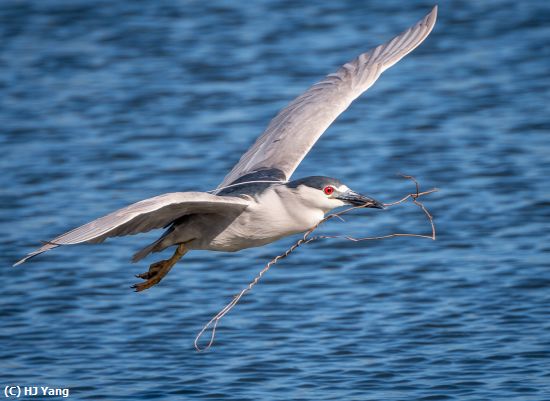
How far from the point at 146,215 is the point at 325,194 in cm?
118

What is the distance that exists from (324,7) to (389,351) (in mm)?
10356

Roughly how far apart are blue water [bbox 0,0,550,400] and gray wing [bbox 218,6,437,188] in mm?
1335

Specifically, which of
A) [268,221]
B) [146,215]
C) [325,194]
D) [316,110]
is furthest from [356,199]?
[316,110]

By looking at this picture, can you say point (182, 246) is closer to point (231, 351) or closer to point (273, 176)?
point (273, 176)

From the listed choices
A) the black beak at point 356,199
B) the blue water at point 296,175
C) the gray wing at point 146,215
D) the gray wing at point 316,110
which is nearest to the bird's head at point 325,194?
the black beak at point 356,199

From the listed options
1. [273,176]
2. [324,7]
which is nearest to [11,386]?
[273,176]

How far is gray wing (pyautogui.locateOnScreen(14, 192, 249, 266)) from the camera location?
20.1ft

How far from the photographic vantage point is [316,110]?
8742 millimetres

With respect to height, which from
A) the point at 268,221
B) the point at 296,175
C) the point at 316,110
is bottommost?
the point at 268,221

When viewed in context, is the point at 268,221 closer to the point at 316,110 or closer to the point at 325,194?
the point at 325,194

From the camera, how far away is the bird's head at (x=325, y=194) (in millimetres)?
7234

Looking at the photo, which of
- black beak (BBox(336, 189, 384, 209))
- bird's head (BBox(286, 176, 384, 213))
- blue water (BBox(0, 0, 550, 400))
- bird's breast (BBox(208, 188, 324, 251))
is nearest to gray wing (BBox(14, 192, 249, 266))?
bird's breast (BBox(208, 188, 324, 251))

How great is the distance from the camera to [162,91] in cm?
1541

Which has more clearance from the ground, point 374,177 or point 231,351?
point 374,177
